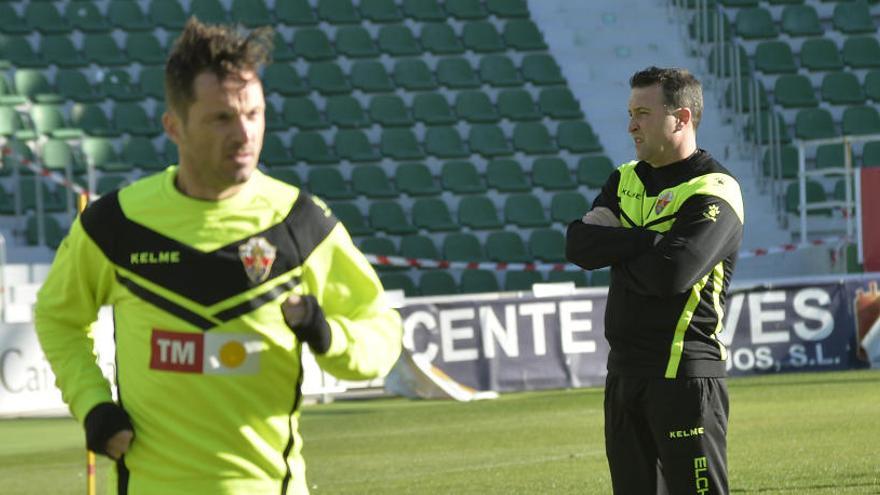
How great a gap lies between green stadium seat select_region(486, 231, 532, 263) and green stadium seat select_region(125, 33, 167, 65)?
5810 mm

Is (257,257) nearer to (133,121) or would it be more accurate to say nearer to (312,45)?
(133,121)

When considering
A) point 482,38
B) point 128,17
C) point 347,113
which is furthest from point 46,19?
point 482,38

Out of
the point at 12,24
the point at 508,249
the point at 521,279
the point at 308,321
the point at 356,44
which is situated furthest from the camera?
the point at 356,44

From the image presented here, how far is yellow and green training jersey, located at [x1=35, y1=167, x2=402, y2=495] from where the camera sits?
388cm

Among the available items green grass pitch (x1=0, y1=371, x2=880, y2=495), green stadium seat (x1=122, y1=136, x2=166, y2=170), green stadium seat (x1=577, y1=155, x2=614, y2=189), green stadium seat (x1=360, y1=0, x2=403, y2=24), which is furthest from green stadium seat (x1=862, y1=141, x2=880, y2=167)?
green stadium seat (x1=122, y1=136, x2=166, y2=170)

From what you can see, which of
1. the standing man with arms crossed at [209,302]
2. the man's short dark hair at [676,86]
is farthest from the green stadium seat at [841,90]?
the standing man with arms crossed at [209,302]

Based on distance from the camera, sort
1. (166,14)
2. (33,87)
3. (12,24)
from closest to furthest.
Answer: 1. (33,87)
2. (12,24)
3. (166,14)

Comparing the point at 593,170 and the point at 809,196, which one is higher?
the point at 593,170

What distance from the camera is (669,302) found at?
5.54 metres

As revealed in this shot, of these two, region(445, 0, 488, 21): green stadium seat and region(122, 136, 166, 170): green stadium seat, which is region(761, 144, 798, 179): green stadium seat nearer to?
region(445, 0, 488, 21): green stadium seat

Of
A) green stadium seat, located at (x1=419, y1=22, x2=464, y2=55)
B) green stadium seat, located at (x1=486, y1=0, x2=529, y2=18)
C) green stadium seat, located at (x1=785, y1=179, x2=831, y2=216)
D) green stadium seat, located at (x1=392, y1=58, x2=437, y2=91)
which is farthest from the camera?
green stadium seat, located at (x1=486, y1=0, x2=529, y2=18)

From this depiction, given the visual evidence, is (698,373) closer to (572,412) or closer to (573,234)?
(573,234)

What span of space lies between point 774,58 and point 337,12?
267 inches

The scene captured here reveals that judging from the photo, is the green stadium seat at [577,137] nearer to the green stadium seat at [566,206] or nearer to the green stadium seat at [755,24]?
the green stadium seat at [566,206]
